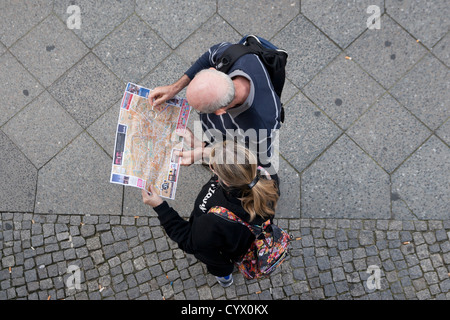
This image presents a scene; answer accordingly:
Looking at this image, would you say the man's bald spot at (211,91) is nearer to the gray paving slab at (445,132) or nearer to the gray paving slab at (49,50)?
the gray paving slab at (49,50)

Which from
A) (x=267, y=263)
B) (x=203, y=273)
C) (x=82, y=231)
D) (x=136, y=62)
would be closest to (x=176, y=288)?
(x=203, y=273)

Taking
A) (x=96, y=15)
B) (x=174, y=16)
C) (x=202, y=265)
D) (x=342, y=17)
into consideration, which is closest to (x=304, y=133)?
(x=342, y=17)

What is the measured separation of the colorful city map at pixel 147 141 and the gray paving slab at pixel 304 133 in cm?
153

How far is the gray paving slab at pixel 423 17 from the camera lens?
167 inches

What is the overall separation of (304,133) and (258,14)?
1583 millimetres

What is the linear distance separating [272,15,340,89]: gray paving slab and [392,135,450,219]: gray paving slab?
1529 millimetres

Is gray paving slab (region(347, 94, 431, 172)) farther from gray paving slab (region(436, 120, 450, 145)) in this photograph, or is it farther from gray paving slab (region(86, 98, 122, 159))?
gray paving slab (region(86, 98, 122, 159))

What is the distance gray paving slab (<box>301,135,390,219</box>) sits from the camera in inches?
159

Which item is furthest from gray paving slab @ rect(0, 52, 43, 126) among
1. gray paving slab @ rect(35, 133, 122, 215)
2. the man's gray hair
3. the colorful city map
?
the man's gray hair

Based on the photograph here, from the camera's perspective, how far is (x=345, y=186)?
408 cm

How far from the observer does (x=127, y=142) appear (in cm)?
291

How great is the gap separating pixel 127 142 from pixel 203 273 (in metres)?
1.85

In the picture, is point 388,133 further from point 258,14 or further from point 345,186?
point 258,14
